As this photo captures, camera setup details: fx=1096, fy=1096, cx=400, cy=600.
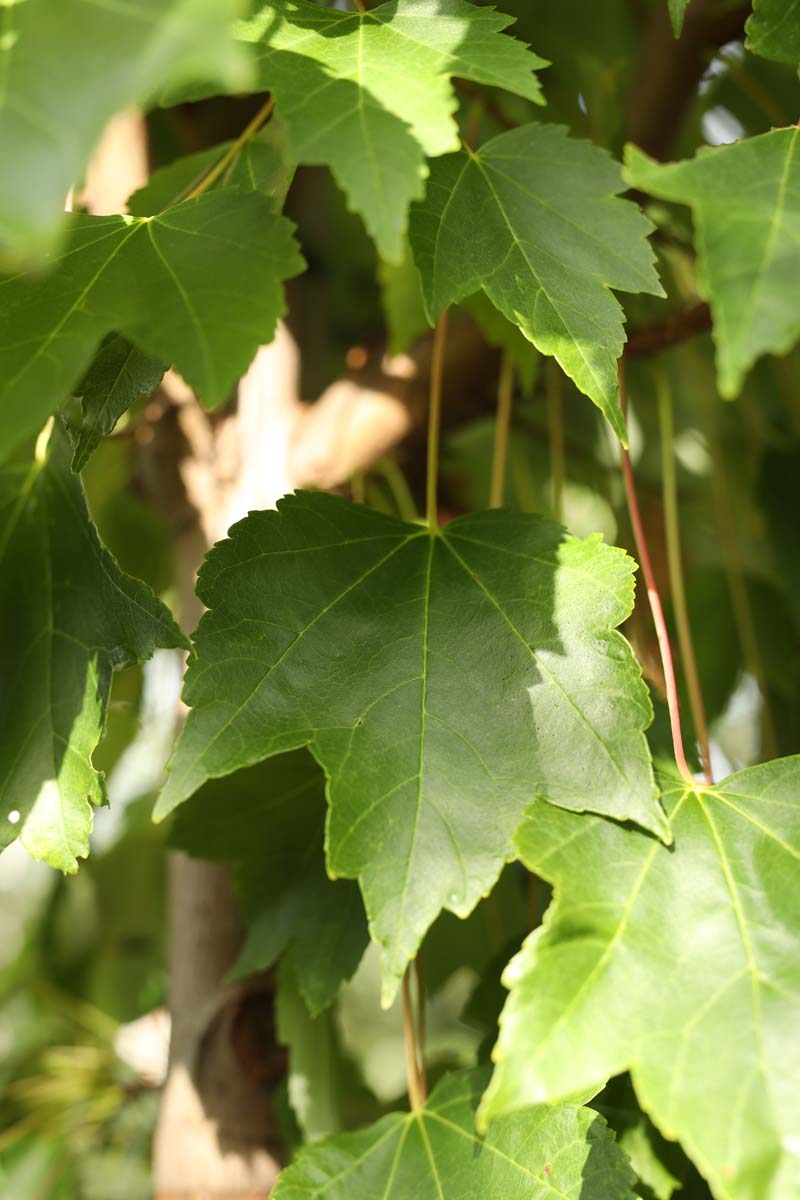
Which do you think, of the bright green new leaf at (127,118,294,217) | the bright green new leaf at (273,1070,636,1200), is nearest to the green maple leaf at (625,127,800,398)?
the bright green new leaf at (127,118,294,217)

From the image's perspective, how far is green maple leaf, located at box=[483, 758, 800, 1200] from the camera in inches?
13.4

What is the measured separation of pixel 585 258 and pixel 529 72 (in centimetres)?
7

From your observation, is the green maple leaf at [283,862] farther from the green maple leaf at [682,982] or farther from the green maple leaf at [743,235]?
the green maple leaf at [743,235]

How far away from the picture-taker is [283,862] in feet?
1.91

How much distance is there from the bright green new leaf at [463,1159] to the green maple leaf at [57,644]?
18 centimetres

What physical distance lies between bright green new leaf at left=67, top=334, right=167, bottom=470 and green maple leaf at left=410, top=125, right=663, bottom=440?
0.12m

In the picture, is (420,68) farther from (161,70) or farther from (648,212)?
(648,212)

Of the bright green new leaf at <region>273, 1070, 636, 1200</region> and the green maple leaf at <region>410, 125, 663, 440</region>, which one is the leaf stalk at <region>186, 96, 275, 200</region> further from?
the bright green new leaf at <region>273, 1070, 636, 1200</region>

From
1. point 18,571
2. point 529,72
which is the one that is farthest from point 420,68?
point 18,571

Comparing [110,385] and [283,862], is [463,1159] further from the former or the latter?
[110,385]

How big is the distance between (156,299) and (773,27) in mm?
269

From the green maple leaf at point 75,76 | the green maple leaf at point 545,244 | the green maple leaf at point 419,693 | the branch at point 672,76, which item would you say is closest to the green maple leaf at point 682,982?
the green maple leaf at point 419,693

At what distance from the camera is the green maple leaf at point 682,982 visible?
34 centimetres

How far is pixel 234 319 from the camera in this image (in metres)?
0.38
